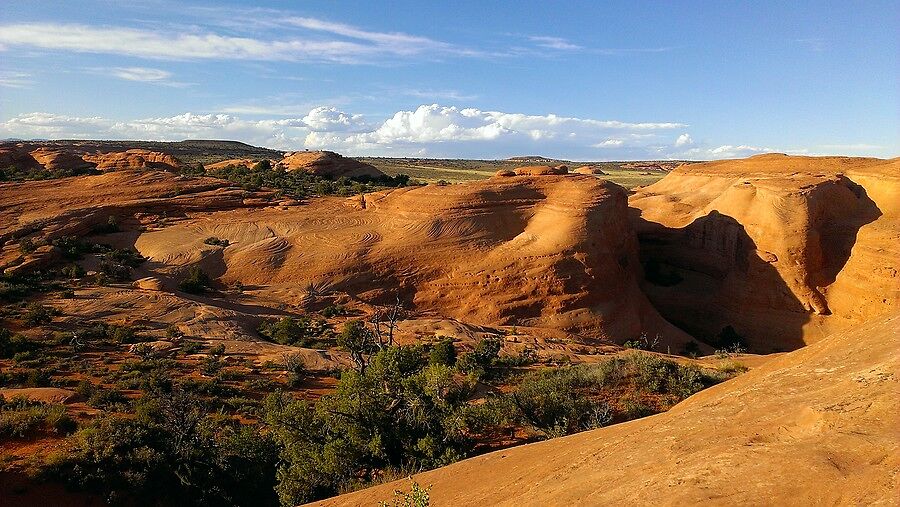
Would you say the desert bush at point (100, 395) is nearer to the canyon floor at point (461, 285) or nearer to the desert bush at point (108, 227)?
the canyon floor at point (461, 285)

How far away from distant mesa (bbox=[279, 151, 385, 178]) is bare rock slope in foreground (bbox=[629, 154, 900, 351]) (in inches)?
926

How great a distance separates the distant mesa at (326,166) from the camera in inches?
1696

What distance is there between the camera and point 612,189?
81.7 ft

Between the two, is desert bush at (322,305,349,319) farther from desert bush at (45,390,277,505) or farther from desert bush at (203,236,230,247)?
desert bush at (45,390,277,505)

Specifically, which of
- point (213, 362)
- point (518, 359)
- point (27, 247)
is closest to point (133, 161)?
point (27, 247)

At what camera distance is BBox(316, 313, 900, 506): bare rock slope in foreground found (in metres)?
3.66

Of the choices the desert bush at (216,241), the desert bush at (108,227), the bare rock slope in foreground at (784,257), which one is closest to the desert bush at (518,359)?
the bare rock slope in foreground at (784,257)

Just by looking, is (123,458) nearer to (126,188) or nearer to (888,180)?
(126,188)

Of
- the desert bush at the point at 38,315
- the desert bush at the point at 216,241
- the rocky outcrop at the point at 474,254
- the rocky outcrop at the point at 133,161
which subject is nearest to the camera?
the desert bush at the point at 38,315

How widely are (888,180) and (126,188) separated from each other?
39.4m

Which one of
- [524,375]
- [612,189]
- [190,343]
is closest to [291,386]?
[190,343]

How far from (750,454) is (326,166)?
42506mm

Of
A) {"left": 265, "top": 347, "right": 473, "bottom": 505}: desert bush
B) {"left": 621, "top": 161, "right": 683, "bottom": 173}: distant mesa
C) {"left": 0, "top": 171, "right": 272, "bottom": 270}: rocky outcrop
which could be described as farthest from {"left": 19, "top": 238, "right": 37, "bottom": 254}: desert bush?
{"left": 621, "top": 161, "right": 683, "bottom": 173}: distant mesa

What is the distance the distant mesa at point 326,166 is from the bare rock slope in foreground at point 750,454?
38.3 meters
